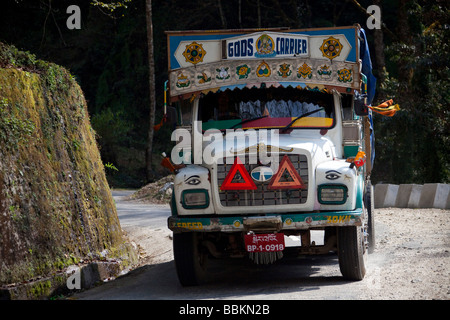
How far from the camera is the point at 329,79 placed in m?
9.39

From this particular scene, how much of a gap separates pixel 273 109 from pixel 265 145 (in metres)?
1.04

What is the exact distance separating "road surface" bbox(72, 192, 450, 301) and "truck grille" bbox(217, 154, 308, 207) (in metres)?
1.07

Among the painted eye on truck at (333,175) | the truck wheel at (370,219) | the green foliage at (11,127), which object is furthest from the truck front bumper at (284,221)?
the truck wheel at (370,219)

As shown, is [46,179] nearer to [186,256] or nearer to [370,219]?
[186,256]

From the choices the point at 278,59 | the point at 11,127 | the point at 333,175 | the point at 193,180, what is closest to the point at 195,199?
the point at 193,180

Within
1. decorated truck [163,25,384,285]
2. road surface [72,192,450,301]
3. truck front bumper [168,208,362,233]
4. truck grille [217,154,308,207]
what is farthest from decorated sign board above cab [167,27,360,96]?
road surface [72,192,450,301]

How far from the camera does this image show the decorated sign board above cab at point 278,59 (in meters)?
9.41

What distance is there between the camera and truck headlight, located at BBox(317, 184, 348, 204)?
841 cm

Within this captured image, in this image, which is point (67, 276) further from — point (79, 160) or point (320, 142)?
point (320, 142)

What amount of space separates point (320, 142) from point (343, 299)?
90.9 inches

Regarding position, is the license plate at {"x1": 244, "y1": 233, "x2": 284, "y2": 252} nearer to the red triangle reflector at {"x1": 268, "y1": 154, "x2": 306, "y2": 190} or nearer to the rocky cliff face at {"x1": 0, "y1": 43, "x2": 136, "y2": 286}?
the red triangle reflector at {"x1": 268, "y1": 154, "x2": 306, "y2": 190}

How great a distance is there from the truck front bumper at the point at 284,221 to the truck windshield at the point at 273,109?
1.41 metres
